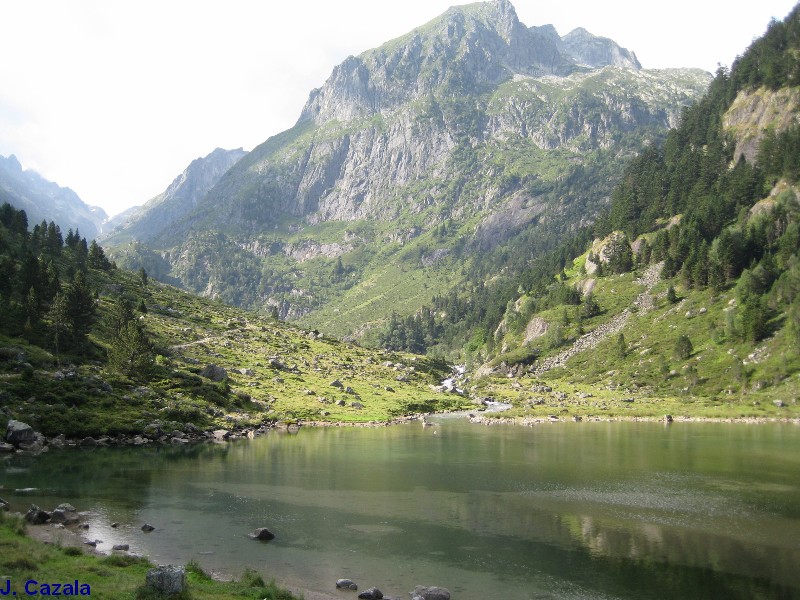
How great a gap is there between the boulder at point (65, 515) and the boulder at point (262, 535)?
13.0m

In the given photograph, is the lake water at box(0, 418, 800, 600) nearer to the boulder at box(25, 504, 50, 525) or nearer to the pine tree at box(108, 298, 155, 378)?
the boulder at box(25, 504, 50, 525)

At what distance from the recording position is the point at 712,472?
206 feet

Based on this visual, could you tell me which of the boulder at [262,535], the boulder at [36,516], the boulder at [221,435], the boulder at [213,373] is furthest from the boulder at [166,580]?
the boulder at [213,373]

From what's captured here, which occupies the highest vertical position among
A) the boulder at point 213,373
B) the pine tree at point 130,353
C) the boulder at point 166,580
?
the pine tree at point 130,353

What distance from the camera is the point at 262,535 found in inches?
1574

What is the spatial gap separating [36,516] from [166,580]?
72.5 feet

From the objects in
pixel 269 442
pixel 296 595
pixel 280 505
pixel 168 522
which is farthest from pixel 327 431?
pixel 296 595

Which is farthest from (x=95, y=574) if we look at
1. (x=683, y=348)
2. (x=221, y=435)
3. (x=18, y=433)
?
(x=683, y=348)

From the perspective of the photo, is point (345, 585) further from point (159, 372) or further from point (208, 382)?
point (159, 372)

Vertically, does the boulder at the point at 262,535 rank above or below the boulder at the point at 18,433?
below

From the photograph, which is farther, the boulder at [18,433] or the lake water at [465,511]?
the boulder at [18,433]

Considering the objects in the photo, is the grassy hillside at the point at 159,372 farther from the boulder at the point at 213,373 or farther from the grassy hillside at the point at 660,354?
the grassy hillside at the point at 660,354

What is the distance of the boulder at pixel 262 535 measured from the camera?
3988 cm

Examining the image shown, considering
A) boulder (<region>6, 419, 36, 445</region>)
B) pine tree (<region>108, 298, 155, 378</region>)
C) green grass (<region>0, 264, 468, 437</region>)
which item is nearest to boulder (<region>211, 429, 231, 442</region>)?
green grass (<region>0, 264, 468, 437</region>)
